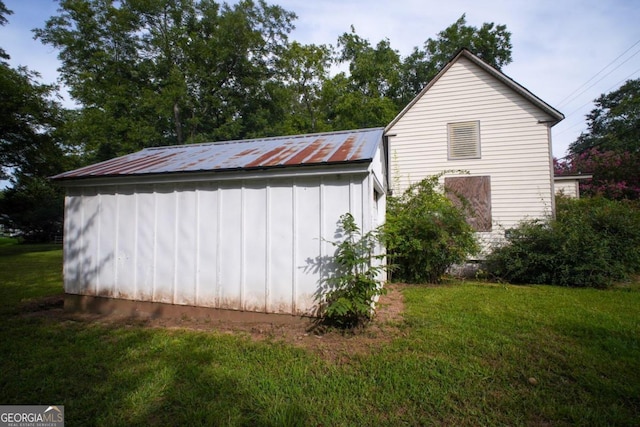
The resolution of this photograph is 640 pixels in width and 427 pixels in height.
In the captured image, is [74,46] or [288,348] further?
[74,46]

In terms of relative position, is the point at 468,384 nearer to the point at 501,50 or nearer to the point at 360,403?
the point at 360,403

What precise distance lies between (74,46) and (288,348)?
2726cm

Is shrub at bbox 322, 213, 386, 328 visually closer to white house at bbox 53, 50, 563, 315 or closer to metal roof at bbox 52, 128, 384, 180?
white house at bbox 53, 50, 563, 315

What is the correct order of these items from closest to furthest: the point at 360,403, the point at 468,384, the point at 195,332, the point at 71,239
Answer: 1. the point at 360,403
2. the point at 468,384
3. the point at 195,332
4. the point at 71,239

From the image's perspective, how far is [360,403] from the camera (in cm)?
249

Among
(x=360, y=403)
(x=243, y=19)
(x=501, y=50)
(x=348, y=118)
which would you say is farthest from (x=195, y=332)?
(x=501, y=50)

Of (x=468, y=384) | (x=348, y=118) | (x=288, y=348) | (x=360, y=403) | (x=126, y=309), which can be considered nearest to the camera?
(x=360, y=403)

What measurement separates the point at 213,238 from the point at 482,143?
8855mm

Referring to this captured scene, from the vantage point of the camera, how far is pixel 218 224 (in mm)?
→ 4770

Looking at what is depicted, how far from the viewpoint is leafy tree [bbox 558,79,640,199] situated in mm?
15539

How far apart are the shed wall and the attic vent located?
629 centimetres

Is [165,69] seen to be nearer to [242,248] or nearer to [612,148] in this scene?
[242,248]

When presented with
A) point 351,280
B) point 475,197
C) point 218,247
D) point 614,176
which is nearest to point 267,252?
point 218,247

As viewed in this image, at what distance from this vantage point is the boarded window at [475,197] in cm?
887
